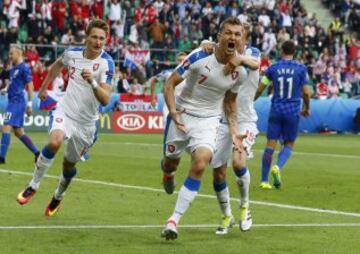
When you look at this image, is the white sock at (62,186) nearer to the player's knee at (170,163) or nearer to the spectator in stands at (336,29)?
the player's knee at (170,163)

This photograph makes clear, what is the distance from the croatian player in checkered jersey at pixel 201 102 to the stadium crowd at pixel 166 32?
2697 cm

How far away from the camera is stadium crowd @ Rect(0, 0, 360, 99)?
42.0 m

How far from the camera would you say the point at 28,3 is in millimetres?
42812

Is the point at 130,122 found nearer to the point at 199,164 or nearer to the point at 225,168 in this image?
the point at 225,168

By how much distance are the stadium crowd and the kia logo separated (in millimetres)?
2322

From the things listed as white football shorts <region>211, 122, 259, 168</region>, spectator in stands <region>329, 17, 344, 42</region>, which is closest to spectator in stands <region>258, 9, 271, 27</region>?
spectator in stands <region>329, 17, 344, 42</region>

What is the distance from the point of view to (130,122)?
1510 inches

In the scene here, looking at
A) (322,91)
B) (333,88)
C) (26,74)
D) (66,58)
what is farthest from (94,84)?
(333,88)

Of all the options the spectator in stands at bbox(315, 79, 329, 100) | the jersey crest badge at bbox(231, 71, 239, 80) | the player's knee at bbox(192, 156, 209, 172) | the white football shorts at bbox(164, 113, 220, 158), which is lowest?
the spectator in stands at bbox(315, 79, 329, 100)

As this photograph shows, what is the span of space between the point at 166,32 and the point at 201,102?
33.9m

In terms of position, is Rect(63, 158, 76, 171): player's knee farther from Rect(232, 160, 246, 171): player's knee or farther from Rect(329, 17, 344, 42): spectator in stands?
Rect(329, 17, 344, 42): spectator in stands

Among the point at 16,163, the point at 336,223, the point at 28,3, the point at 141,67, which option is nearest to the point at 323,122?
the point at 141,67

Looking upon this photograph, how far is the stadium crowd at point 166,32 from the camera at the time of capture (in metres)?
42.0

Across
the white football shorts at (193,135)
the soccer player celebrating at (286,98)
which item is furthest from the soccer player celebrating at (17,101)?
the white football shorts at (193,135)
